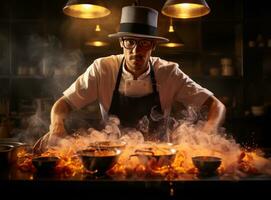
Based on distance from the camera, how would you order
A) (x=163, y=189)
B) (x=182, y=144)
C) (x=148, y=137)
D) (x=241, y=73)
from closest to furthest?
(x=163, y=189), (x=182, y=144), (x=148, y=137), (x=241, y=73)

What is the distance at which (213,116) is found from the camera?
336 centimetres

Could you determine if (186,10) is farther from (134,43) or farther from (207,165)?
(207,165)

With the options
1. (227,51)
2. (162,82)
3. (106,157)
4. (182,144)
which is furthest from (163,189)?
(227,51)

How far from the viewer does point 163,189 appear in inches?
81.8

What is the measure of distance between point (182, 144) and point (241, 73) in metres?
3.54

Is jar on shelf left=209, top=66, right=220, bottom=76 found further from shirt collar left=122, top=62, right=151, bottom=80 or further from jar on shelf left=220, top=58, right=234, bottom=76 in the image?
shirt collar left=122, top=62, right=151, bottom=80

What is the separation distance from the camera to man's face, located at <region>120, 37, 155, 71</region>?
10.5 ft

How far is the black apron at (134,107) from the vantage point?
12.0ft

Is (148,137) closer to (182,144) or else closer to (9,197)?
(182,144)

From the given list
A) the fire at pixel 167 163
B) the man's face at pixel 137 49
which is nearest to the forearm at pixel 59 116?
the fire at pixel 167 163

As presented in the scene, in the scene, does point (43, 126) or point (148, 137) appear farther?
point (43, 126)

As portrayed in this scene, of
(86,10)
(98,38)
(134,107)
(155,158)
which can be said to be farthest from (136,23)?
(98,38)

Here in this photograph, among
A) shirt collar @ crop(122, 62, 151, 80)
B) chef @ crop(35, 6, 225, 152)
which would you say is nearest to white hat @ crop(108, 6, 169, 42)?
chef @ crop(35, 6, 225, 152)

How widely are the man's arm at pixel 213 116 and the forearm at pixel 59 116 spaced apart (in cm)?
131
